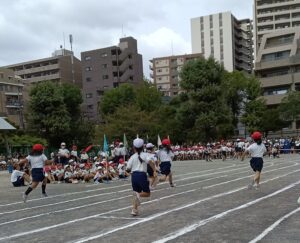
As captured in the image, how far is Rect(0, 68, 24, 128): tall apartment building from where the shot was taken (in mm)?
79794

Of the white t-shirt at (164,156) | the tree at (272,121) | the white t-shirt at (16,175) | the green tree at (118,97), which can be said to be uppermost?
the green tree at (118,97)

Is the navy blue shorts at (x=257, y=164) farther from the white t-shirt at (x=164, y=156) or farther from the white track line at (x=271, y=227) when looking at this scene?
the white track line at (x=271, y=227)

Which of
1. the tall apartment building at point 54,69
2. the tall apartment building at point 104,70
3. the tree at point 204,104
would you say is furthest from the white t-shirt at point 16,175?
the tall apartment building at point 54,69

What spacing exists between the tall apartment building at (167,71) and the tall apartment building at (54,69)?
76.7 ft

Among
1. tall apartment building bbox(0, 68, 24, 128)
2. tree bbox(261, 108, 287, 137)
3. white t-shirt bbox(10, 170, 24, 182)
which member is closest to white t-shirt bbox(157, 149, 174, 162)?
white t-shirt bbox(10, 170, 24, 182)

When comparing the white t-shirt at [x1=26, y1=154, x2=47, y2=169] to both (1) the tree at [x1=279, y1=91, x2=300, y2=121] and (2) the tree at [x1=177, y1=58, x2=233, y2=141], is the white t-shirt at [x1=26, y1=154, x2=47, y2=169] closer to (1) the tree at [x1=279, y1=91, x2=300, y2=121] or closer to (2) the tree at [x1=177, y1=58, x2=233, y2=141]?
(2) the tree at [x1=177, y1=58, x2=233, y2=141]

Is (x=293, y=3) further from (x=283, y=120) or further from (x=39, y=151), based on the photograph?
(x=39, y=151)

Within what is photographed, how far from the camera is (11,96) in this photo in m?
84.5

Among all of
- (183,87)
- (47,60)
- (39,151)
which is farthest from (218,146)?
(47,60)

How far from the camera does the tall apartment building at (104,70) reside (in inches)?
3659

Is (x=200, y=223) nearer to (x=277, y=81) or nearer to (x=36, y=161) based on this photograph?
(x=36, y=161)

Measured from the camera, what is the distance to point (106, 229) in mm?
9031

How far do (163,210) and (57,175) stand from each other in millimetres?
12318

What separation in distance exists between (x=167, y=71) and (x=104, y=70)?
103 ft
